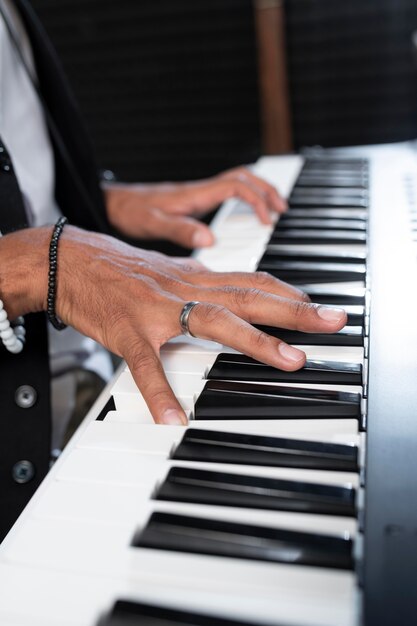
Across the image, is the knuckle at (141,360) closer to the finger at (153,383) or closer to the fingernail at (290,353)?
the finger at (153,383)

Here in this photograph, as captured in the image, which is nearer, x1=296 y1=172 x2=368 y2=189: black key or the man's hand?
the man's hand

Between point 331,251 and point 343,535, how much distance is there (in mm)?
555

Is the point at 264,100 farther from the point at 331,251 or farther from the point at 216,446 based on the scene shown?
the point at 216,446

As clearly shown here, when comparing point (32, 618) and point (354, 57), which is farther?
point (354, 57)

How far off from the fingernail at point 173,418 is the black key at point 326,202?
2.10 feet

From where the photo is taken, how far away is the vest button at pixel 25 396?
85cm

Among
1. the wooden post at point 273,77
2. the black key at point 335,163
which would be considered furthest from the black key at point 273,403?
the wooden post at point 273,77

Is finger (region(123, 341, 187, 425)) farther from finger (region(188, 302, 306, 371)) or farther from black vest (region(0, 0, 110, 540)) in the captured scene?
black vest (region(0, 0, 110, 540))

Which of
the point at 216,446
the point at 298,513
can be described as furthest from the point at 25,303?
the point at 298,513

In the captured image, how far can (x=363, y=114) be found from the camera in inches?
97.3

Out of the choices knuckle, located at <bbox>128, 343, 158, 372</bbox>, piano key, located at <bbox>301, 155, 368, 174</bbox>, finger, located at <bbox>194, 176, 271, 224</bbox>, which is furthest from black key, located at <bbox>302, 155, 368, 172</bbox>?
knuckle, located at <bbox>128, 343, 158, 372</bbox>

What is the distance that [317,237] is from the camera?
0.99 metres

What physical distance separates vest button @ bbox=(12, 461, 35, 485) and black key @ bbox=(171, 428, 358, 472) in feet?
1.16

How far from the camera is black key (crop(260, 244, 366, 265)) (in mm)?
911
